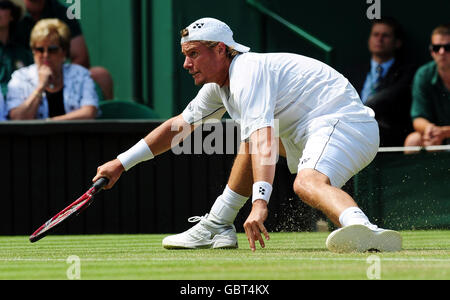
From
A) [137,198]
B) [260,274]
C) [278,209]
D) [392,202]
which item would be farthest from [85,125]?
[260,274]

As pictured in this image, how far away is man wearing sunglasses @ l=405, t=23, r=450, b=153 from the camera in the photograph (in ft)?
33.3

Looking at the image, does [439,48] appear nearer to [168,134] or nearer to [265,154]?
[168,134]

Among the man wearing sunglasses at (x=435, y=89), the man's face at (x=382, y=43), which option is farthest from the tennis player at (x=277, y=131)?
the man's face at (x=382, y=43)

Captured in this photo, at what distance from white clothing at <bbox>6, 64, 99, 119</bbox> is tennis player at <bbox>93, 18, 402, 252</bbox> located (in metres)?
3.57

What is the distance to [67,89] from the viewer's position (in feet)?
33.8

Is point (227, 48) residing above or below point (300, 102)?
above

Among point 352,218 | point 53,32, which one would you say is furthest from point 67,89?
point 352,218

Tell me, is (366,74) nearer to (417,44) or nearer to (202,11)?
(417,44)

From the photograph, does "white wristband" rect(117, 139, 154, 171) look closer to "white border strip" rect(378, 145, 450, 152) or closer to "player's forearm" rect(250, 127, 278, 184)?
"player's forearm" rect(250, 127, 278, 184)

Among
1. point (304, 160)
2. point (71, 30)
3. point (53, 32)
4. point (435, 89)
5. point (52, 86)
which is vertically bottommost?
point (304, 160)

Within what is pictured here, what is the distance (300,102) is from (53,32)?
15.0 ft

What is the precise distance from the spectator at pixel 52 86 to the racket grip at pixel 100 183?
3685mm

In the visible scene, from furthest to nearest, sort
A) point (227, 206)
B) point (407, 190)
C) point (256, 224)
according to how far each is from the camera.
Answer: point (407, 190) → point (227, 206) → point (256, 224)
